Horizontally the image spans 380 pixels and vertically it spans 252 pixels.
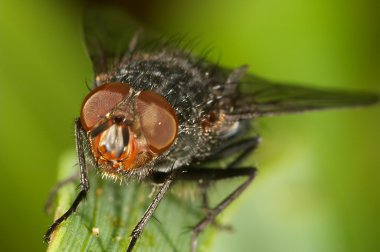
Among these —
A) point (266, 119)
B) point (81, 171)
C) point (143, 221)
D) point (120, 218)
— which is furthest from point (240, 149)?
point (81, 171)

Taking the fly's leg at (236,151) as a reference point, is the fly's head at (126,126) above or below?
below

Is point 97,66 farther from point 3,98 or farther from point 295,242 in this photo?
point 295,242

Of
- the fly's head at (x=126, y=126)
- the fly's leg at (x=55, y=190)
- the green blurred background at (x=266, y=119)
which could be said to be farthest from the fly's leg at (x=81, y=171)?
the green blurred background at (x=266, y=119)

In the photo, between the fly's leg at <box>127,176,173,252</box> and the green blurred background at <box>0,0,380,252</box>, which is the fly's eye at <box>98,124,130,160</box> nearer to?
the fly's leg at <box>127,176,173,252</box>

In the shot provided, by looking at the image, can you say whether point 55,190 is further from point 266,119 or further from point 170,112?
point 266,119

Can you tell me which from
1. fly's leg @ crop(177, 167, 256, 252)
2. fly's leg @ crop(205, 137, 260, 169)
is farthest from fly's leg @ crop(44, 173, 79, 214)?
fly's leg @ crop(205, 137, 260, 169)

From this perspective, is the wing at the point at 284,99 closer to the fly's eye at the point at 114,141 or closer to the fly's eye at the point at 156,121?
the fly's eye at the point at 156,121
